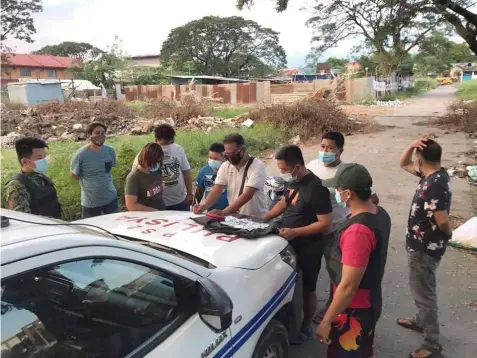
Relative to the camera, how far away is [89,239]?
60.5 inches

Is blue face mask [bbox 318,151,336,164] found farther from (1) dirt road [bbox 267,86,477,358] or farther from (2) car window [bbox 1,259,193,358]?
(2) car window [bbox 1,259,193,358]

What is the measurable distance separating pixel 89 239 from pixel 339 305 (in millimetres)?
1382

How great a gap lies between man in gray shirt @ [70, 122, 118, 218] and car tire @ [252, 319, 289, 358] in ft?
9.02

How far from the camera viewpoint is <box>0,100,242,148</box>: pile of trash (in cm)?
1686

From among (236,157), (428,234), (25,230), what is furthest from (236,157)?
(25,230)

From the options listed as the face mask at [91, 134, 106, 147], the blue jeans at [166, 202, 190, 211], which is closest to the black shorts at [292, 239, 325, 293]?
the blue jeans at [166, 202, 190, 211]

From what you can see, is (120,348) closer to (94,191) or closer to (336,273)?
(336,273)

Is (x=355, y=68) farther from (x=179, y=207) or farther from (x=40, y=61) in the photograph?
(x=179, y=207)

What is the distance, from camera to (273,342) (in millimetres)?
2412

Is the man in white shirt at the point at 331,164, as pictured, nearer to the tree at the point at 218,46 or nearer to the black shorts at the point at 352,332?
the black shorts at the point at 352,332

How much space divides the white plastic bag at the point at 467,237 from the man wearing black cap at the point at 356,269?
3.12m

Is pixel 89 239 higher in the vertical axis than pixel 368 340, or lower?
higher

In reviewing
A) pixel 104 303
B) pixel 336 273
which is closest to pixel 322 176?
pixel 336 273

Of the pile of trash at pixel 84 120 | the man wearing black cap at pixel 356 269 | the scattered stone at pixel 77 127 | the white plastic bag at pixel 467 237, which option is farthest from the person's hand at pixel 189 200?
the scattered stone at pixel 77 127
